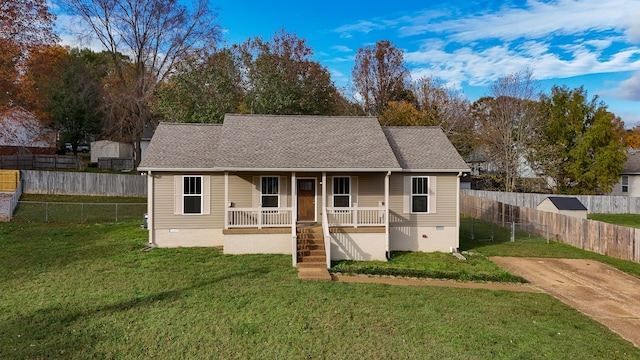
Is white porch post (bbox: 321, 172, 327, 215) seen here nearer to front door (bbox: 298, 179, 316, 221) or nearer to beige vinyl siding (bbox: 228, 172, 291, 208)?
front door (bbox: 298, 179, 316, 221)

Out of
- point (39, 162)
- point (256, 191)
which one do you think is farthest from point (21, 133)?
point (256, 191)

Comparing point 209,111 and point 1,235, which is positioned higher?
point 209,111

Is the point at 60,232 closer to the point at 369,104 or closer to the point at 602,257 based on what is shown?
the point at 602,257

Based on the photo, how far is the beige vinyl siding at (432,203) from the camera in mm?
15164

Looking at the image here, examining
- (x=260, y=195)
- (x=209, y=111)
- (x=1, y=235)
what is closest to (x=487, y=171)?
(x=209, y=111)

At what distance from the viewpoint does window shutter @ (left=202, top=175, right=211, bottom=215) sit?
1473 centimetres

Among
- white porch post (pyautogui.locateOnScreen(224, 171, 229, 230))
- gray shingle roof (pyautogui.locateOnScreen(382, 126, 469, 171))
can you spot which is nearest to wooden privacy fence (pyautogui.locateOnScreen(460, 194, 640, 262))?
gray shingle roof (pyautogui.locateOnScreen(382, 126, 469, 171))

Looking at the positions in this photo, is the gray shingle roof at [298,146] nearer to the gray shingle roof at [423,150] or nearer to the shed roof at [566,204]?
the gray shingle roof at [423,150]

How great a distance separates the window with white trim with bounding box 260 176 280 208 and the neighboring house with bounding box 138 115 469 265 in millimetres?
39

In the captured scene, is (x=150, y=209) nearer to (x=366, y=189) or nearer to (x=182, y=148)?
(x=182, y=148)

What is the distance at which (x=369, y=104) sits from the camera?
4062cm

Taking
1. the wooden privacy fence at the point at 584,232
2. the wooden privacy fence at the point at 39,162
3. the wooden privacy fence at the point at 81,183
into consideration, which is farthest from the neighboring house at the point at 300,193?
the wooden privacy fence at the point at 39,162

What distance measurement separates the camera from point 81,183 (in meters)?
27.5

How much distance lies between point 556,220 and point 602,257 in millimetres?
3478
